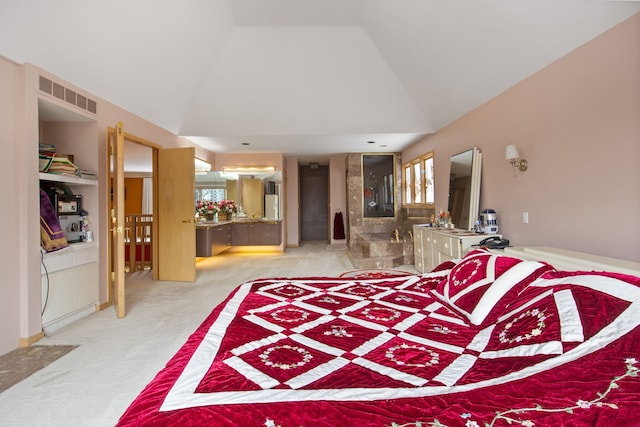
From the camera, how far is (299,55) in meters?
4.54

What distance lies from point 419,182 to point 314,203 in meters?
4.44

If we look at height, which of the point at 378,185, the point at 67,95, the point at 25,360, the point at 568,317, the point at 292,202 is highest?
the point at 67,95

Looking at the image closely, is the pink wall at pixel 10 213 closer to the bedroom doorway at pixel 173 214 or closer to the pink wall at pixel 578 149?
the bedroom doorway at pixel 173 214

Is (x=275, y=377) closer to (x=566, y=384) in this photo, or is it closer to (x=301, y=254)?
(x=566, y=384)

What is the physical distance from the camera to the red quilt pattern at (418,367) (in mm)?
807

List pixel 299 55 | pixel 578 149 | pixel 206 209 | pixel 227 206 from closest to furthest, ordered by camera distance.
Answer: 1. pixel 578 149
2. pixel 299 55
3. pixel 206 209
4. pixel 227 206

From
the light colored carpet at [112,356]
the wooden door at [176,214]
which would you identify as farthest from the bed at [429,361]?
the wooden door at [176,214]

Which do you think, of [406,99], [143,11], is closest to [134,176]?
[143,11]

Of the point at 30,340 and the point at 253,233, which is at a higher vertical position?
the point at 253,233

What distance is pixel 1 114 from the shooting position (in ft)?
8.35

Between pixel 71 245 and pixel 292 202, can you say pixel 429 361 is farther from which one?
pixel 292 202

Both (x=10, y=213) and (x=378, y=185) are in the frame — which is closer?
(x=10, y=213)

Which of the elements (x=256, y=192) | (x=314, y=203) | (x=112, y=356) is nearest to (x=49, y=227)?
(x=112, y=356)

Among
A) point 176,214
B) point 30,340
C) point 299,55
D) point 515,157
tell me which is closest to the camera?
point 30,340
